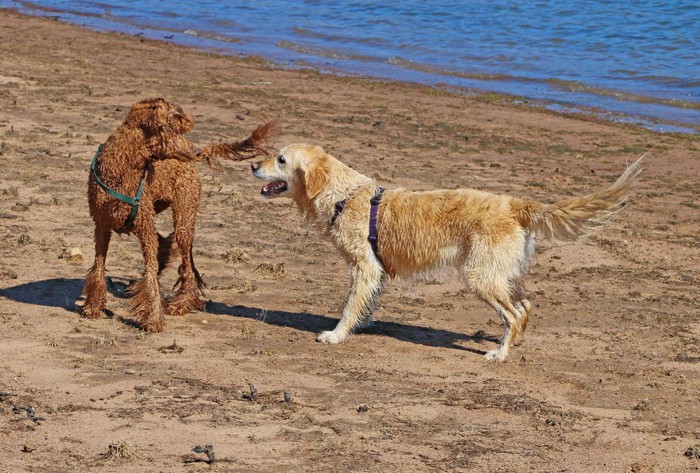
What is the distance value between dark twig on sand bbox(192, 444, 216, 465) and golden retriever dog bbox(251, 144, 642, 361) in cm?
237

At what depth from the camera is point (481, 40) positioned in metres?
25.7

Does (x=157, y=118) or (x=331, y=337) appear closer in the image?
(x=157, y=118)

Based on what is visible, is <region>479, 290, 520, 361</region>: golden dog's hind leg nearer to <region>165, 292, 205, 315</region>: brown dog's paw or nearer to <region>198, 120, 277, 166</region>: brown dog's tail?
<region>198, 120, 277, 166</region>: brown dog's tail

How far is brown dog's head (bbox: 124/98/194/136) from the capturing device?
750cm

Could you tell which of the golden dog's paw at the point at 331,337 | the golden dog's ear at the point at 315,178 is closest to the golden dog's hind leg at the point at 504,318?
the golden dog's paw at the point at 331,337

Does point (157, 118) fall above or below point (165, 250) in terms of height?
above

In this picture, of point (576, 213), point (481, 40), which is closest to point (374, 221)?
point (576, 213)

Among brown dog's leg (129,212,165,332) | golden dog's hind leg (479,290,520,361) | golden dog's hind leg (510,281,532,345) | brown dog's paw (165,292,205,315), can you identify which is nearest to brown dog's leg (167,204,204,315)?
brown dog's paw (165,292,205,315)

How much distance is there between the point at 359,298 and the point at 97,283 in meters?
1.87

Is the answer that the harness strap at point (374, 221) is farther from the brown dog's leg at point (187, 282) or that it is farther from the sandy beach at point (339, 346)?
the brown dog's leg at point (187, 282)

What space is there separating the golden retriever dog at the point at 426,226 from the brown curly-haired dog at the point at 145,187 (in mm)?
709

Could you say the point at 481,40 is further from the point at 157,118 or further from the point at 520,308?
the point at 157,118

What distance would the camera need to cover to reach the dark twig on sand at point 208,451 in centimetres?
551

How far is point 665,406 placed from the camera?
683 centimetres
